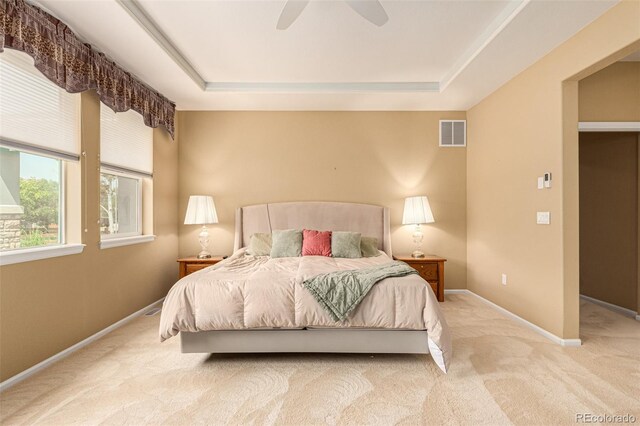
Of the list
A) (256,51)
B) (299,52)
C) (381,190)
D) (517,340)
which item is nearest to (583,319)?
(517,340)

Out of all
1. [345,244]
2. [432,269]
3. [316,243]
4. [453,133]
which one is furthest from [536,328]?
[453,133]

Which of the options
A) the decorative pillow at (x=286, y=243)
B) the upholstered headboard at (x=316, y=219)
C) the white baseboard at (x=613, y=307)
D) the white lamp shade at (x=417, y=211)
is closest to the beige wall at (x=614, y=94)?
the white lamp shade at (x=417, y=211)

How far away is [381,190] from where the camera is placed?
454 cm

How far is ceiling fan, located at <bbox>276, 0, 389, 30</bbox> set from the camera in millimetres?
2087

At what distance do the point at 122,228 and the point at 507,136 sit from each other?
453 centimetres

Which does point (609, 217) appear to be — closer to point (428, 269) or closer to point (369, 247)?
point (428, 269)

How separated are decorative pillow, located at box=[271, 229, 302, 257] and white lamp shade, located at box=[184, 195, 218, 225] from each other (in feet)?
3.01

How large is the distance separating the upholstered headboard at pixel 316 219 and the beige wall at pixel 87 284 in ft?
3.49

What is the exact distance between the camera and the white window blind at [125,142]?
309 cm

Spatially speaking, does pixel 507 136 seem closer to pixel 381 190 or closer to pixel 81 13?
pixel 381 190

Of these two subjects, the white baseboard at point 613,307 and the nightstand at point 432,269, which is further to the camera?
the nightstand at point 432,269

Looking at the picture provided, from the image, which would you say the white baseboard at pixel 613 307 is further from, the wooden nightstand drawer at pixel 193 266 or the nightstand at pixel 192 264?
the wooden nightstand drawer at pixel 193 266

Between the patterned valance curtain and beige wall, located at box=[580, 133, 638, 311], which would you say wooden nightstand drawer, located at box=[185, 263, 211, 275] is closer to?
the patterned valance curtain

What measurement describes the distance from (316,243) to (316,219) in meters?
0.59
